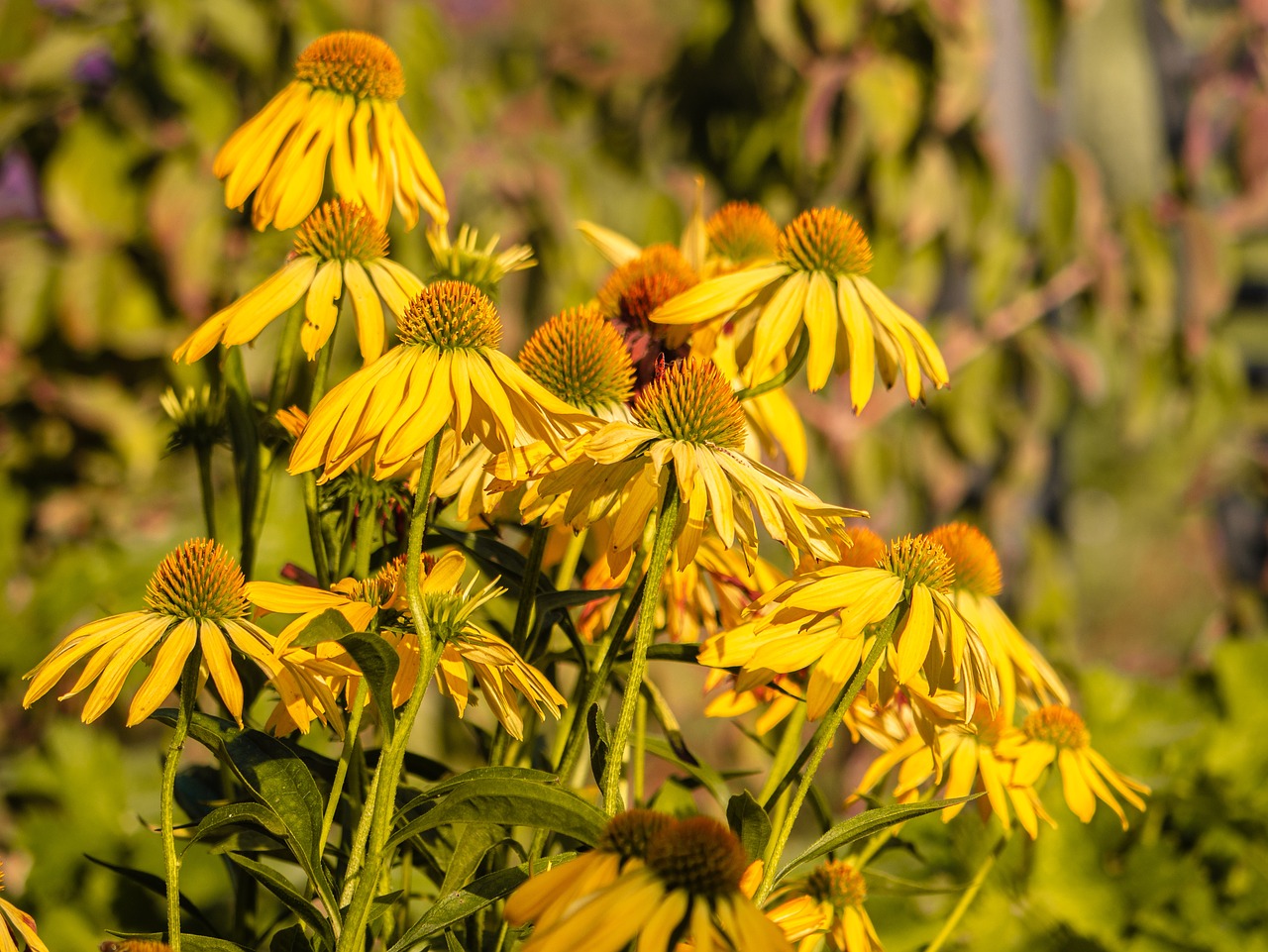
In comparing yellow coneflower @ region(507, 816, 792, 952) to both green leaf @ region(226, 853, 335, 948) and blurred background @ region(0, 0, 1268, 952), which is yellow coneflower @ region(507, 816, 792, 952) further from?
blurred background @ region(0, 0, 1268, 952)

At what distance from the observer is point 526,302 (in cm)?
167

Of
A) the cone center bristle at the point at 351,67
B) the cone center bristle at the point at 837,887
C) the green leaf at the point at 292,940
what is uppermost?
the cone center bristle at the point at 351,67

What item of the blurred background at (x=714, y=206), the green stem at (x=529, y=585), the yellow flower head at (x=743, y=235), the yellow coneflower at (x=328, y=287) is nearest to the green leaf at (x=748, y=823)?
the green stem at (x=529, y=585)

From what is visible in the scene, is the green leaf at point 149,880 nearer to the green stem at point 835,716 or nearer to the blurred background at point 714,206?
the green stem at point 835,716

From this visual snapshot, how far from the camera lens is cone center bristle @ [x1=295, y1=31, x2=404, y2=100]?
1.85 feet

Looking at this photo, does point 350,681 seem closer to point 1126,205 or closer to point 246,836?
point 246,836

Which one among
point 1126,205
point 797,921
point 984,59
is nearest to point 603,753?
point 797,921

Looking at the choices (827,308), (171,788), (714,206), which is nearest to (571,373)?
(827,308)

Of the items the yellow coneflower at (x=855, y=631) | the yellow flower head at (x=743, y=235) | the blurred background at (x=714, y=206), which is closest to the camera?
the yellow coneflower at (x=855, y=631)

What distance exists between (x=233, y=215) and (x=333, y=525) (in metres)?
1.10

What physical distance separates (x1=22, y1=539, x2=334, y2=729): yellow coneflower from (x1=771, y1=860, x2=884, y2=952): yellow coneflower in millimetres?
213

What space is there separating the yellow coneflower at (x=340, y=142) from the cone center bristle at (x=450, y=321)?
12 cm

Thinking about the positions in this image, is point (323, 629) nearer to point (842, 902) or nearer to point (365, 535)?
point (365, 535)

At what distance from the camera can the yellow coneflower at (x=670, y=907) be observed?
0.32 metres
